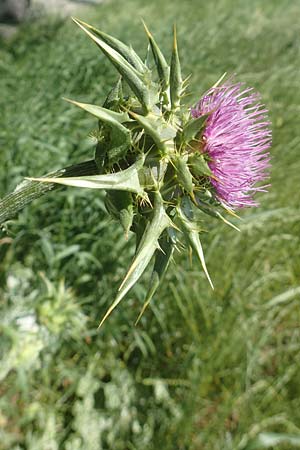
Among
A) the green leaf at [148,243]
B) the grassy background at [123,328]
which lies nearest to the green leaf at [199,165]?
the green leaf at [148,243]

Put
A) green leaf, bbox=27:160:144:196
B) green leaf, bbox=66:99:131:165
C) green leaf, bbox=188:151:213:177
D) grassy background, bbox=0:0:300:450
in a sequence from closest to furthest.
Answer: green leaf, bbox=27:160:144:196 → green leaf, bbox=66:99:131:165 → green leaf, bbox=188:151:213:177 → grassy background, bbox=0:0:300:450

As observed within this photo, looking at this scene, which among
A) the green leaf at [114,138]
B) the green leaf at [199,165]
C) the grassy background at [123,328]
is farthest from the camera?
the grassy background at [123,328]

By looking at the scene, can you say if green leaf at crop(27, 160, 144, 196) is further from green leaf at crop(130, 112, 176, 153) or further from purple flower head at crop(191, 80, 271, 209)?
purple flower head at crop(191, 80, 271, 209)

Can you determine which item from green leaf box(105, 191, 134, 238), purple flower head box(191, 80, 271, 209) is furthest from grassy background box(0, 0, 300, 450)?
green leaf box(105, 191, 134, 238)

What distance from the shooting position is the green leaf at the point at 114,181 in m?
1.14

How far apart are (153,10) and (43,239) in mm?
5023

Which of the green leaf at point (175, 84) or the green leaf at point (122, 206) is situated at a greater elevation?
the green leaf at point (175, 84)

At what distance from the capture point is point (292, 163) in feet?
12.7

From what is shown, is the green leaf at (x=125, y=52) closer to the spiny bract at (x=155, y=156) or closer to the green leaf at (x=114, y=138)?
the spiny bract at (x=155, y=156)

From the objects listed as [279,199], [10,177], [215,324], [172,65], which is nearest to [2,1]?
[10,177]

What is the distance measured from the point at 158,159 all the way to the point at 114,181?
173mm

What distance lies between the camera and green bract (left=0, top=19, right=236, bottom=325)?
1276 millimetres

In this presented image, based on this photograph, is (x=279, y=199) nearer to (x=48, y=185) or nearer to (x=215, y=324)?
(x=215, y=324)

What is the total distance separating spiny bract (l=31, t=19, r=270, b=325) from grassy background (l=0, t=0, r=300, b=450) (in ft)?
2.93
